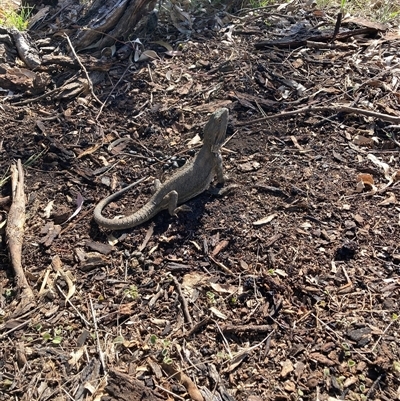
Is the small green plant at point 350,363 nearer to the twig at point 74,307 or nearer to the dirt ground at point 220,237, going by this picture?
the dirt ground at point 220,237

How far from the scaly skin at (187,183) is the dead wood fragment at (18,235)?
70 centimetres

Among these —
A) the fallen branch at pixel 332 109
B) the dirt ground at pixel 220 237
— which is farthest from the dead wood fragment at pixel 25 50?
the fallen branch at pixel 332 109

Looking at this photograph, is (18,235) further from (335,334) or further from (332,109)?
(332,109)

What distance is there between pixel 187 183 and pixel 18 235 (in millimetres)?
1595

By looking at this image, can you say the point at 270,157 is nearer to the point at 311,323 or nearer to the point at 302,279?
the point at 302,279

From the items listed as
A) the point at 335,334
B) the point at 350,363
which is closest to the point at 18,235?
the point at 335,334

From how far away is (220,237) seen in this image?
13.6 ft

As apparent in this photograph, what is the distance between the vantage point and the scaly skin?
4320 millimetres

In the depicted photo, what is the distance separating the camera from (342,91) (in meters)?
5.45

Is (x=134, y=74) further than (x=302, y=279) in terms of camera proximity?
Yes

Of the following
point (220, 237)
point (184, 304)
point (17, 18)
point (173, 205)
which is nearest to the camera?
point (184, 304)

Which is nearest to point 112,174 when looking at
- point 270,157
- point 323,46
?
point 270,157

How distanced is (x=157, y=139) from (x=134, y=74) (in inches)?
51.0

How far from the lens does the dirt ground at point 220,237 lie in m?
3.33
